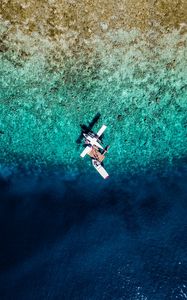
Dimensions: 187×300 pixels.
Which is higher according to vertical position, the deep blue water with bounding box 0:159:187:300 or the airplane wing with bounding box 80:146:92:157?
the airplane wing with bounding box 80:146:92:157

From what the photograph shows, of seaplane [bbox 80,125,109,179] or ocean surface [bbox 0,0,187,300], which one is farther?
seaplane [bbox 80,125,109,179]

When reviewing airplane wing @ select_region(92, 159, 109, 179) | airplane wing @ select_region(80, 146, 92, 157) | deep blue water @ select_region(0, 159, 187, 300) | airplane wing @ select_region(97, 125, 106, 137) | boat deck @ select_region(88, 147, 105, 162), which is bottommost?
deep blue water @ select_region(0, 159, 187, 300)

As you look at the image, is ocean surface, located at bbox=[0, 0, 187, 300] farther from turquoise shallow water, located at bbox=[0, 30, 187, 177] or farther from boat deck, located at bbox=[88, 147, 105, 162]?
boat deck, located at bbox=[88, 147, 105, 162]

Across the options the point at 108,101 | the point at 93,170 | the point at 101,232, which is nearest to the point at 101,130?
the point at 108,101

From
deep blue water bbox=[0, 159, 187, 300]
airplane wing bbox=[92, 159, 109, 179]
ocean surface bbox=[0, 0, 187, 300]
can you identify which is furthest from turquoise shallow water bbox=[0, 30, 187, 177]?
deep blue water bbox=[0, 159, 187, 300]

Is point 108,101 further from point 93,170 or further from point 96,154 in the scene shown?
point 93,170

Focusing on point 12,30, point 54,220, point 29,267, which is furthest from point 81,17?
point 29,267

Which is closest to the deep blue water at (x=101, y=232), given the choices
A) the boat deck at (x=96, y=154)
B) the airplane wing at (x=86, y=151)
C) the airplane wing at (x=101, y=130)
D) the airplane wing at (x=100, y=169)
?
the airplane wing at (x=100, y=169)
